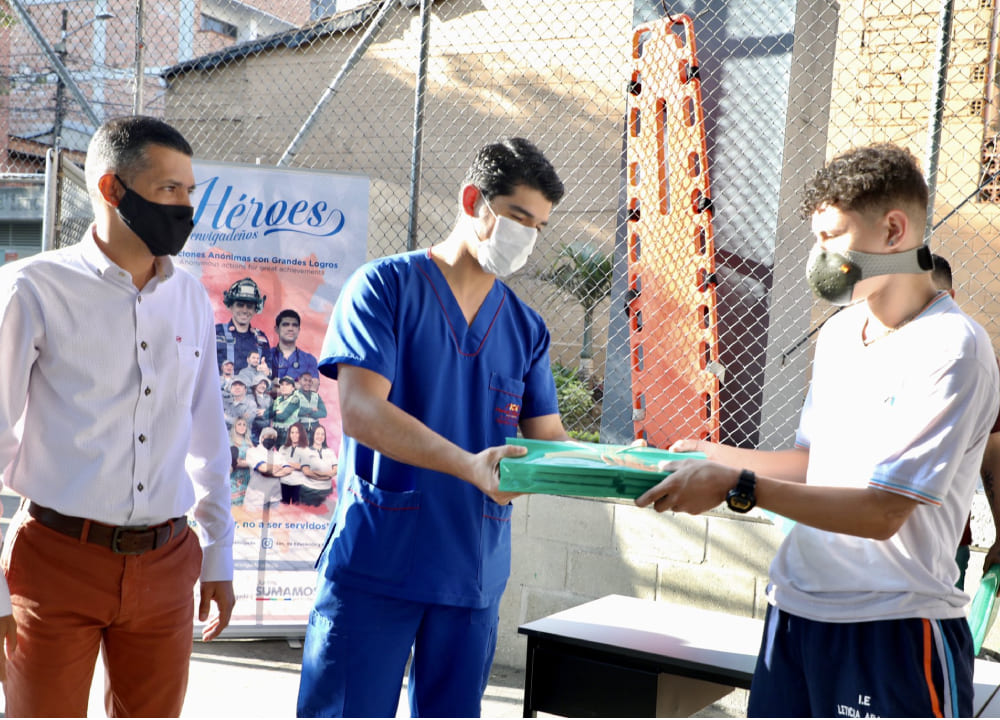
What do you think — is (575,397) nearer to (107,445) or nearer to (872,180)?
(107,445)

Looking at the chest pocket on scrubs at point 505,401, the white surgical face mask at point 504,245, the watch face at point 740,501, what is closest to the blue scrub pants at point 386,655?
the chest pocket on scrubs at point 505,401

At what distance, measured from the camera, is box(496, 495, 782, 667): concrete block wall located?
4.16 m

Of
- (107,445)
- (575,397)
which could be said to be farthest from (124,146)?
(575,397)

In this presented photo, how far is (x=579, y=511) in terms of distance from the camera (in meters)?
4.49

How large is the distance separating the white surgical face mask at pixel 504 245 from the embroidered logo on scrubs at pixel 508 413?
327mm

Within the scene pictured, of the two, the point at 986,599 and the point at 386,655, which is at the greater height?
the point at 986,599

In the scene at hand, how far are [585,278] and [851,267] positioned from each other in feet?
31.0

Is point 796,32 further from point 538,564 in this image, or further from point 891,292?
point 891,292

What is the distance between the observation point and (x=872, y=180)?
192 cm

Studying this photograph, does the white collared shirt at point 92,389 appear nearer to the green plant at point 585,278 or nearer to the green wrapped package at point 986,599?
A: the green wrapped package at point 986,599

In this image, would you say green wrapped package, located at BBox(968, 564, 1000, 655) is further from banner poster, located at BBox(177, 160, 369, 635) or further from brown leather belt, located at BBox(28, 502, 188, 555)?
banner poster, located at BBox(177, 160, 369, 635)

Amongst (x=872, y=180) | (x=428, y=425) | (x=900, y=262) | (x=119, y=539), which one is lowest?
(x=119, y=539)

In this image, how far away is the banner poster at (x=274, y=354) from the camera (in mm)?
4543

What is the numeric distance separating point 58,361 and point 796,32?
3.84 m
